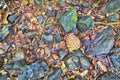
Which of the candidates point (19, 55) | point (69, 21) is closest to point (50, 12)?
point (69, 21)

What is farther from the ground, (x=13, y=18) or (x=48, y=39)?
(x=13, y=18)

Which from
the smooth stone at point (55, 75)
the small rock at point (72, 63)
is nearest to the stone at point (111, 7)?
the small rock at point (72, 63)

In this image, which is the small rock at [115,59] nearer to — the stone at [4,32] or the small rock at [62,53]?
the small rock at [62,53]

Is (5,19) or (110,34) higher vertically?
(5,19)

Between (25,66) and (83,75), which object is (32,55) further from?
(83,75)

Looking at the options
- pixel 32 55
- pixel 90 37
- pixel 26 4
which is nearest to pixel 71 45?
pixel 90 37

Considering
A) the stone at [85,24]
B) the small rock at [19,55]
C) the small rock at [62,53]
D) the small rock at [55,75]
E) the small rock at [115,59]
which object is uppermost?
the stone at [85,24]

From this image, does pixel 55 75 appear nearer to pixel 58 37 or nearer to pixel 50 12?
pixel 58 37
